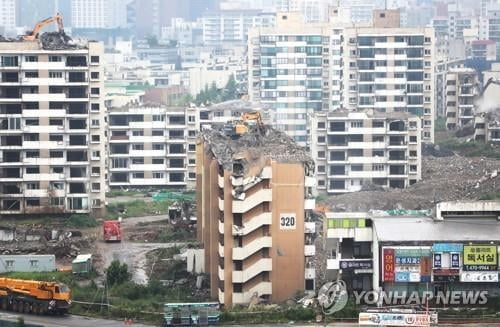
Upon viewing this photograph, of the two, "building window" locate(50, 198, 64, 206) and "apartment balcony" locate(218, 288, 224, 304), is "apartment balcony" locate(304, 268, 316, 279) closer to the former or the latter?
"apartment balcony" locate(218, 288, 224, 304)

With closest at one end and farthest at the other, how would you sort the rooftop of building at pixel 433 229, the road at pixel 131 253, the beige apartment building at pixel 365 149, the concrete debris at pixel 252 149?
the rooftop of building at pixel 433 229 < the concrete debris at pixel 252 149 < the road at pixel 131 253 < the beige apartment building at pixel 365 149

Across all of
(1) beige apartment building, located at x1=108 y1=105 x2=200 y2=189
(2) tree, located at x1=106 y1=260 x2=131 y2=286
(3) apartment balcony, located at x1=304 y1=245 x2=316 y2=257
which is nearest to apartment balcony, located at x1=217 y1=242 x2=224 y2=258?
(3) apartment balcony, located at x1=304 y1=245 x2=316 y2=257

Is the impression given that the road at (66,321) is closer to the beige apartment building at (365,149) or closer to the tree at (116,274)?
the tree at (116,274)

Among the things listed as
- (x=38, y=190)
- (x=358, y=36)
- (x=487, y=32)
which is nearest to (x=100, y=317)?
(x=38, y=190)

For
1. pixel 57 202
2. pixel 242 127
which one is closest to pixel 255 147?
pixel 242 127

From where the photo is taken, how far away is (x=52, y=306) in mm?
30953

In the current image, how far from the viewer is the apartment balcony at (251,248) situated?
30.8 meters

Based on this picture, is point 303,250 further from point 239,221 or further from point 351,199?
point 351,199

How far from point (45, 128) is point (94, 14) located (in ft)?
330

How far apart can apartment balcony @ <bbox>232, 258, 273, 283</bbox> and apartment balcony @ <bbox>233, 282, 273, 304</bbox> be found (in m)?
0.24

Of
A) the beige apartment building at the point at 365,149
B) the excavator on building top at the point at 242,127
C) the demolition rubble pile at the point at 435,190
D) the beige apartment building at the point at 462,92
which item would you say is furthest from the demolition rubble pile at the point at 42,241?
the beige apartment building at the point at 462,92

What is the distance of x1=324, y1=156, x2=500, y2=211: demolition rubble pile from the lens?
43.3 metres

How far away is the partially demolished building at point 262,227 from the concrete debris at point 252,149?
0.02m

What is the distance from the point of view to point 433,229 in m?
30.9
